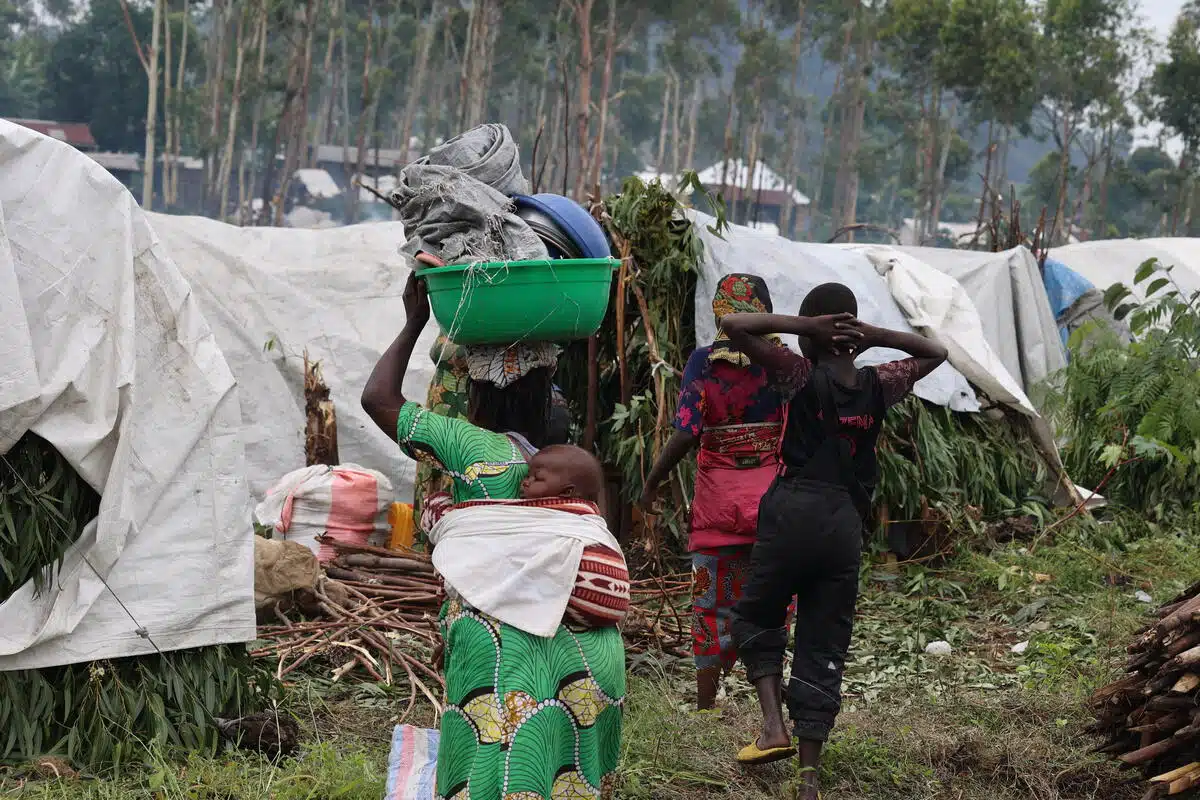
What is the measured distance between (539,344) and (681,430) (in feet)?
5.19

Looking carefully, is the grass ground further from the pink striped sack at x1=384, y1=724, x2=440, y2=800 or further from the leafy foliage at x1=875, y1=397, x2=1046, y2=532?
the leafy foliage at x1=875, y1=397, x2=1046, y2=532

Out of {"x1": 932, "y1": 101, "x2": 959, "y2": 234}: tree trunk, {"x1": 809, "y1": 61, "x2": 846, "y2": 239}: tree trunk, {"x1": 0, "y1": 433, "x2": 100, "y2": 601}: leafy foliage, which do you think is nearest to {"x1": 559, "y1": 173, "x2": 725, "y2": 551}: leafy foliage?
{"x1": 0, "y1": 433, "x2": 100, "y2": 601}: leafy foliage

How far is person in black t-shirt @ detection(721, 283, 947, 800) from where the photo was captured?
11.5 ft

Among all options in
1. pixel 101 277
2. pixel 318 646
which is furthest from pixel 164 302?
pixel 318 646

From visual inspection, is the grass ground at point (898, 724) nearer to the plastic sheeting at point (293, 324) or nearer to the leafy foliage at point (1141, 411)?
the leafy foliage at point (1141, 411)

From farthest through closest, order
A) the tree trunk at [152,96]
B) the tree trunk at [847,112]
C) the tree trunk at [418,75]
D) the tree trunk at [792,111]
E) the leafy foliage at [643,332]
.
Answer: the tree trunk at [792,111] < the tree trunk at [847,112] < the tree trunk at [418,75] < the tree trunk at [152,96] < the leafy foliage at [643,332]

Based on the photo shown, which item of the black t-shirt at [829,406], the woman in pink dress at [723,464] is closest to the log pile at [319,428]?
the woman in pink dress at [723,464]

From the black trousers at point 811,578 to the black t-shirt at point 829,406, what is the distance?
7 centimetres

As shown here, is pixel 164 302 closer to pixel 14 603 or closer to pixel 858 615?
pixel 14 603

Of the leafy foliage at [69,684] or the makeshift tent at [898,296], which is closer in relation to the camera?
the leafy foliage at [69,684]

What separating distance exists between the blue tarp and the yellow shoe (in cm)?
882

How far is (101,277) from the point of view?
353cm

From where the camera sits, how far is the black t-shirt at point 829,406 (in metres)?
3.50

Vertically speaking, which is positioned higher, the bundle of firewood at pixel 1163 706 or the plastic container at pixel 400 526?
the bundle of firewood at pixel 1163 706
